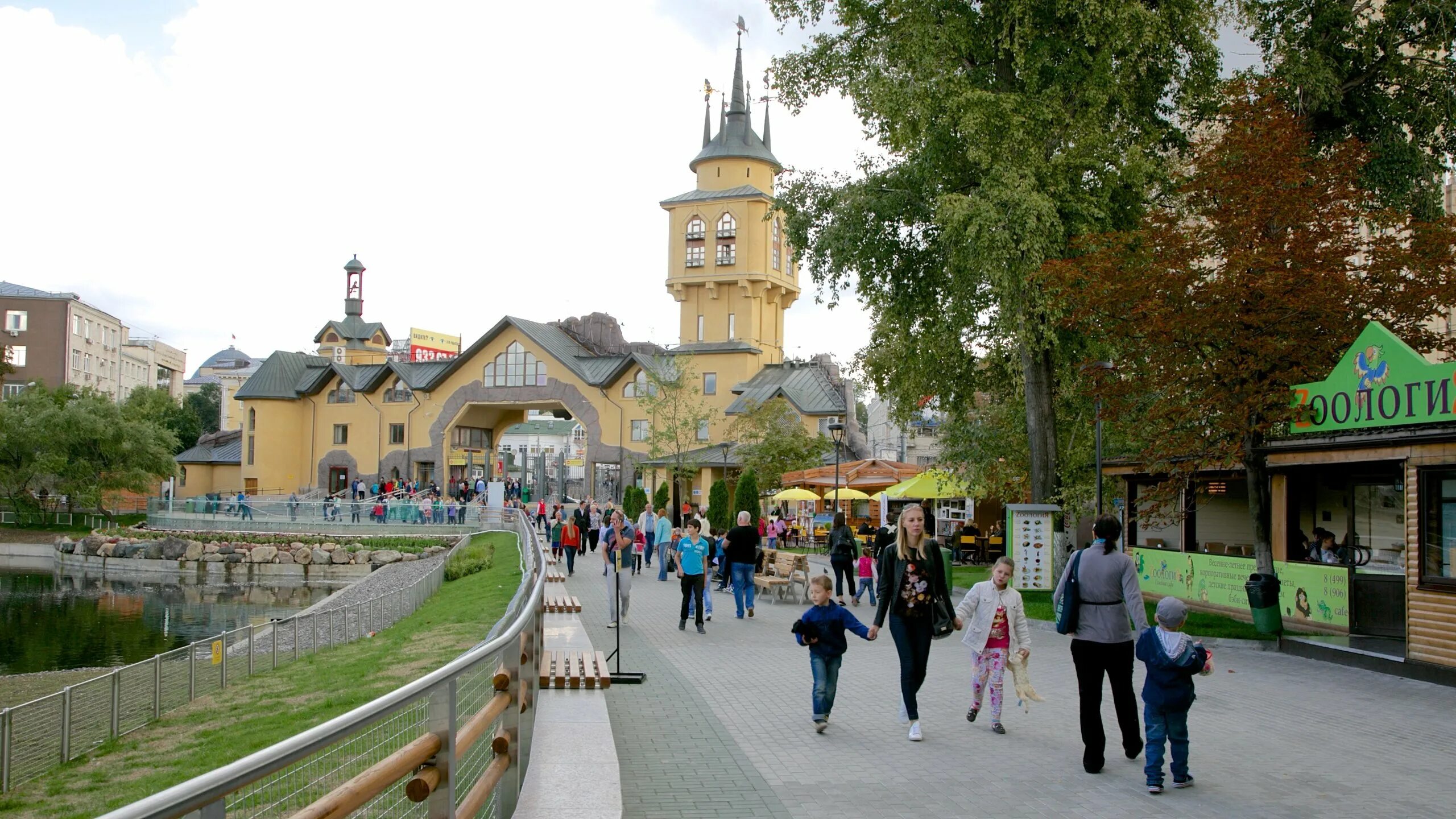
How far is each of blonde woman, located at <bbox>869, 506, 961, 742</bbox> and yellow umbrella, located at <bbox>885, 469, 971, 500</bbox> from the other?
22744 mm

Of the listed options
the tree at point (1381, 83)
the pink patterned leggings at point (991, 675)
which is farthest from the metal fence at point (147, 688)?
the tree at point (1381, 83)

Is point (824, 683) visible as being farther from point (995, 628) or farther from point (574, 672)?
point (574, 672)

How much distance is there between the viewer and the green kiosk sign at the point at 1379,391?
13.5m

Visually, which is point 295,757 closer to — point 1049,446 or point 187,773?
point 187,773

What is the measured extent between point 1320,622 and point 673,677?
9688mm

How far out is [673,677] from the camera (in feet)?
42.5

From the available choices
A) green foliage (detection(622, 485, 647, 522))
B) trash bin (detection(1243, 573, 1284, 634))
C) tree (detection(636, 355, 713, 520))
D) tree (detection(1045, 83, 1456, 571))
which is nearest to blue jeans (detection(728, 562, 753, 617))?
tree (detection(1045, 83, 1456, 571))

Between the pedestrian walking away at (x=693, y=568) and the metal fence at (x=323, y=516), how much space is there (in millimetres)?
31001

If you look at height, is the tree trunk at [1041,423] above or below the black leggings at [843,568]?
above

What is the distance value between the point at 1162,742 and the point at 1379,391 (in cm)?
894

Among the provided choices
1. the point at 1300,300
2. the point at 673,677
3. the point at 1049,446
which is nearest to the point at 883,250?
the point at 1049,446

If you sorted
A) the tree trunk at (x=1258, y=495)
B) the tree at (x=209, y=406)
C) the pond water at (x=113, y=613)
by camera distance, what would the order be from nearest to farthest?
the tree trunk at (x=1258, y=495)
the pond water at (x=113, y=613)
the tree at (x=209, y=406)

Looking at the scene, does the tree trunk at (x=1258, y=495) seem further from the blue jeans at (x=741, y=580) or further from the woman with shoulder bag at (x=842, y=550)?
the blue jeans at (x=741, y=580)

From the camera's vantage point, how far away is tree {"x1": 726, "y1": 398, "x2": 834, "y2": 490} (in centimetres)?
4884
